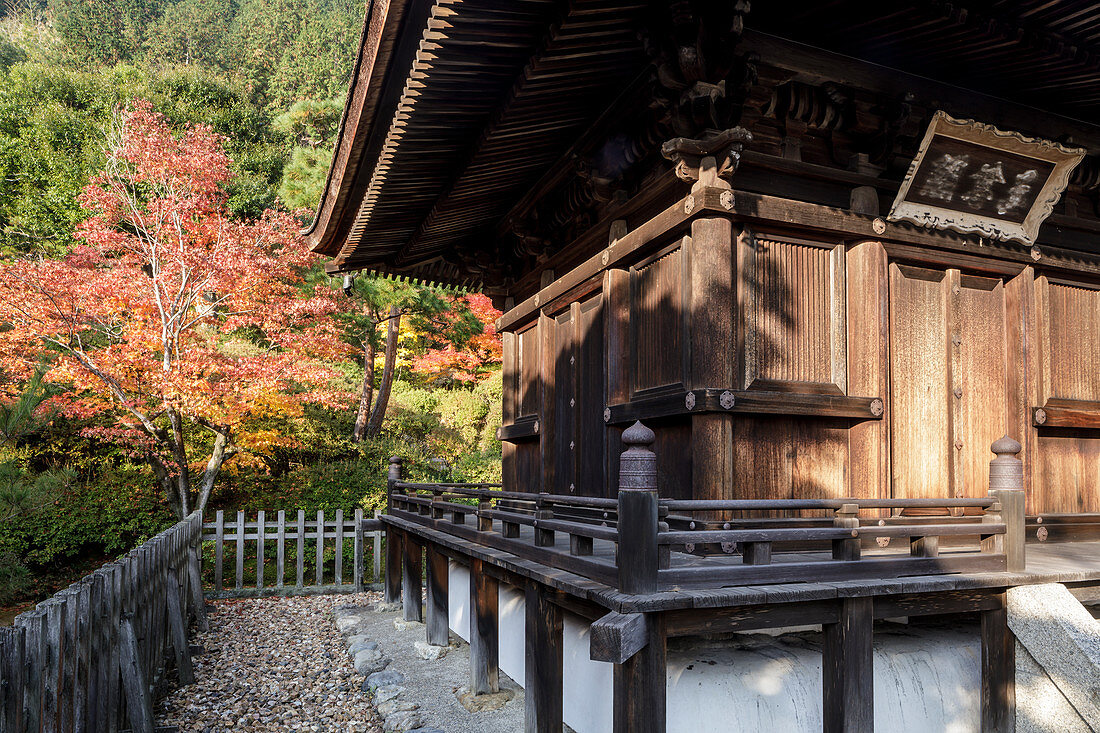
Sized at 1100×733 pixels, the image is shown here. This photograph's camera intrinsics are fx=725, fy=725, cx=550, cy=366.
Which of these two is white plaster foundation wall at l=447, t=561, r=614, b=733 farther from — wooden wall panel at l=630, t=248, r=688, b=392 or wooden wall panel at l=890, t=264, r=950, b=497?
wooden wall panel at l=890, t=264, r=950, b=497

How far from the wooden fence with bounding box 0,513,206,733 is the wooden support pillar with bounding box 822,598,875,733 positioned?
3.90 metres

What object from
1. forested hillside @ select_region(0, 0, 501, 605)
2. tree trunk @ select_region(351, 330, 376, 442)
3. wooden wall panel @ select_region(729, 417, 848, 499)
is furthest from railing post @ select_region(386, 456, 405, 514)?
tree trunk @ select_region(351, 330, 376, 442)

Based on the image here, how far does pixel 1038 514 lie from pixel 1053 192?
2.60 m

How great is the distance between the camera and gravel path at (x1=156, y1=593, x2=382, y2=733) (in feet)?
21.2

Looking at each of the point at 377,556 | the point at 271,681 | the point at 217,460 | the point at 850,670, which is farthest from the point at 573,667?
the point at 217,460

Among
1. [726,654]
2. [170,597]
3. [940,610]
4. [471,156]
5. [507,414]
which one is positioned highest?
[471,156]

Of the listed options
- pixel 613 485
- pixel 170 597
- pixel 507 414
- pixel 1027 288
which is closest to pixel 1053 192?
pixel 1027 288

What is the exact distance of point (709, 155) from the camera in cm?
492

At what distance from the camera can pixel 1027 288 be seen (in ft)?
19.6

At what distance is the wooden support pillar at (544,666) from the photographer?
15.1ft

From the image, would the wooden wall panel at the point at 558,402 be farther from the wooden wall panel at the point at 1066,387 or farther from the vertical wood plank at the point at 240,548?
the vertical wood plank at the point at 240,548

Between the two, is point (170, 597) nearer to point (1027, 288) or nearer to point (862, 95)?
point (862, 95)

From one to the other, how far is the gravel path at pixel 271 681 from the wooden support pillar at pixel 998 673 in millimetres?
4630

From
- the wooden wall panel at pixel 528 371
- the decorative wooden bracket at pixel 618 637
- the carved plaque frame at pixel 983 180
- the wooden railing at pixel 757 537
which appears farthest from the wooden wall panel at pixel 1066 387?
the wooden wall panel at pixel 528 371
